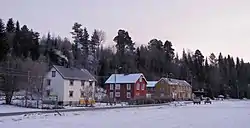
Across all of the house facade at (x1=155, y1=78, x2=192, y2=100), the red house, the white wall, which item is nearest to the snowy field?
the white wall

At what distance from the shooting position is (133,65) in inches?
4343

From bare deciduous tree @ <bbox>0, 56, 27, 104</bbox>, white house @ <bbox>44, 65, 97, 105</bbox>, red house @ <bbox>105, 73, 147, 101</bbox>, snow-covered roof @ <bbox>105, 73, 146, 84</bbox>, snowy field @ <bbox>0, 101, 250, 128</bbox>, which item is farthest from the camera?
snow-covered roof @ <bbox>105, 73, 146, 84</bbox>

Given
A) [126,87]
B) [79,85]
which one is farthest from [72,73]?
[126,87]

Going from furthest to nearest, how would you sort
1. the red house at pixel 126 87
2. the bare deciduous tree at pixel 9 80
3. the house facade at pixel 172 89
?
the house facade at pixel 172 89, the red house at pixel 126 87, the bare deciduous tree at pixel 9 80

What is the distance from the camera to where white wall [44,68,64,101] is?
188 ft

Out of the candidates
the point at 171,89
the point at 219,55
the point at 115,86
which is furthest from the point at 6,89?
the point at 219,55

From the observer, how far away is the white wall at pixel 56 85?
57.3m

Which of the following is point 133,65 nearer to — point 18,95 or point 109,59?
point 109,59

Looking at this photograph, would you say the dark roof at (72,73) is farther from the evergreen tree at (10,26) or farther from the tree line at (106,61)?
the evergreen tree at (10,26)

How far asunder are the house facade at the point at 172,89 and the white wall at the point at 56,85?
144 ft

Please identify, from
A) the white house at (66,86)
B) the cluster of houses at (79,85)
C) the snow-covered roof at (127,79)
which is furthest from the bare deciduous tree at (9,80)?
the snow-covered roof at (127,79)

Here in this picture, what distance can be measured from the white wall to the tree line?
2326mm

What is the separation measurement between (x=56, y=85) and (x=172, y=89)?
52.5 meters

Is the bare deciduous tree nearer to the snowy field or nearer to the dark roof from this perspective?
the dark roof
